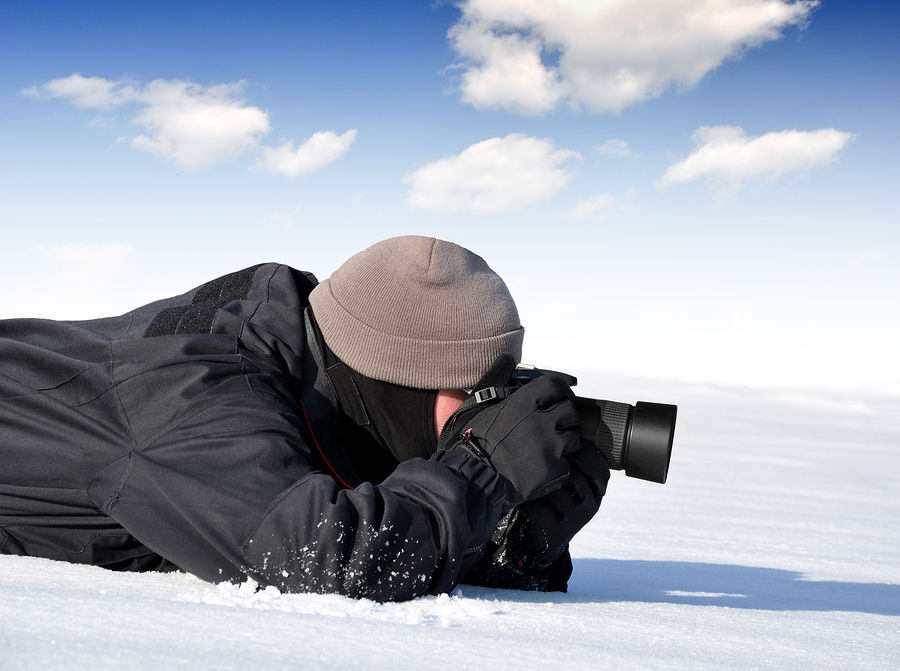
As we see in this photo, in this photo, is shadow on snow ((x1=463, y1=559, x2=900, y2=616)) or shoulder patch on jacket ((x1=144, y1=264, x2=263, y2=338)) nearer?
shoulder patch on jacket ((x1=144, y1=264, x2=263, y2=338))

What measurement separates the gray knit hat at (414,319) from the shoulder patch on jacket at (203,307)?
19 cm

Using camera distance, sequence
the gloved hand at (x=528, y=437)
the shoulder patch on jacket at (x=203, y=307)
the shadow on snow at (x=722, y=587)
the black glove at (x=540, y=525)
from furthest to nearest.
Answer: the shadow on snow at (x=722, y=587) < the black glove at (x=540, y=525) < the shoulder patch on jacket at (x=203, y=307) < the gloved hand at (x=528, y=437)

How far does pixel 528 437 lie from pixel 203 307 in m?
0.65

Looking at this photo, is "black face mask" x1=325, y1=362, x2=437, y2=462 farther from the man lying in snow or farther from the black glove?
the black glove

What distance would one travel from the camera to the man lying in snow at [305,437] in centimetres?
123

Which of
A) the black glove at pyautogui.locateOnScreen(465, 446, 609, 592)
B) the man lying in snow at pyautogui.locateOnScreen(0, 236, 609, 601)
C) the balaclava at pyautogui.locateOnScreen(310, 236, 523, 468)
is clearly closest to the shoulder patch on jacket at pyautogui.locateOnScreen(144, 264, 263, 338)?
the man lying in snow at pyautogui.locateOnScreen(0, 236, 609, 601)

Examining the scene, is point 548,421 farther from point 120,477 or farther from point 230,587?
point 120,477

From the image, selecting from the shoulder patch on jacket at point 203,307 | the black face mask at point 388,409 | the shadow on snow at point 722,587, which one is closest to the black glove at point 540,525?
the shadow on snow at point 722,587

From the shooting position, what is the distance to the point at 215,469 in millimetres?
1250

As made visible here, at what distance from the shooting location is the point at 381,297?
5.06 feet

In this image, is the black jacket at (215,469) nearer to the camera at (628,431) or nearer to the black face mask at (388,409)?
the black face mask at (388,409)

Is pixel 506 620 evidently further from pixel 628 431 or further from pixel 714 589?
pixel 714 589

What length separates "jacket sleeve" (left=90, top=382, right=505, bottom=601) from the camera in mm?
1205

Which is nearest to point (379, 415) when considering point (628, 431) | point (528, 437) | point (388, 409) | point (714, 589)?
point (388, 409)
